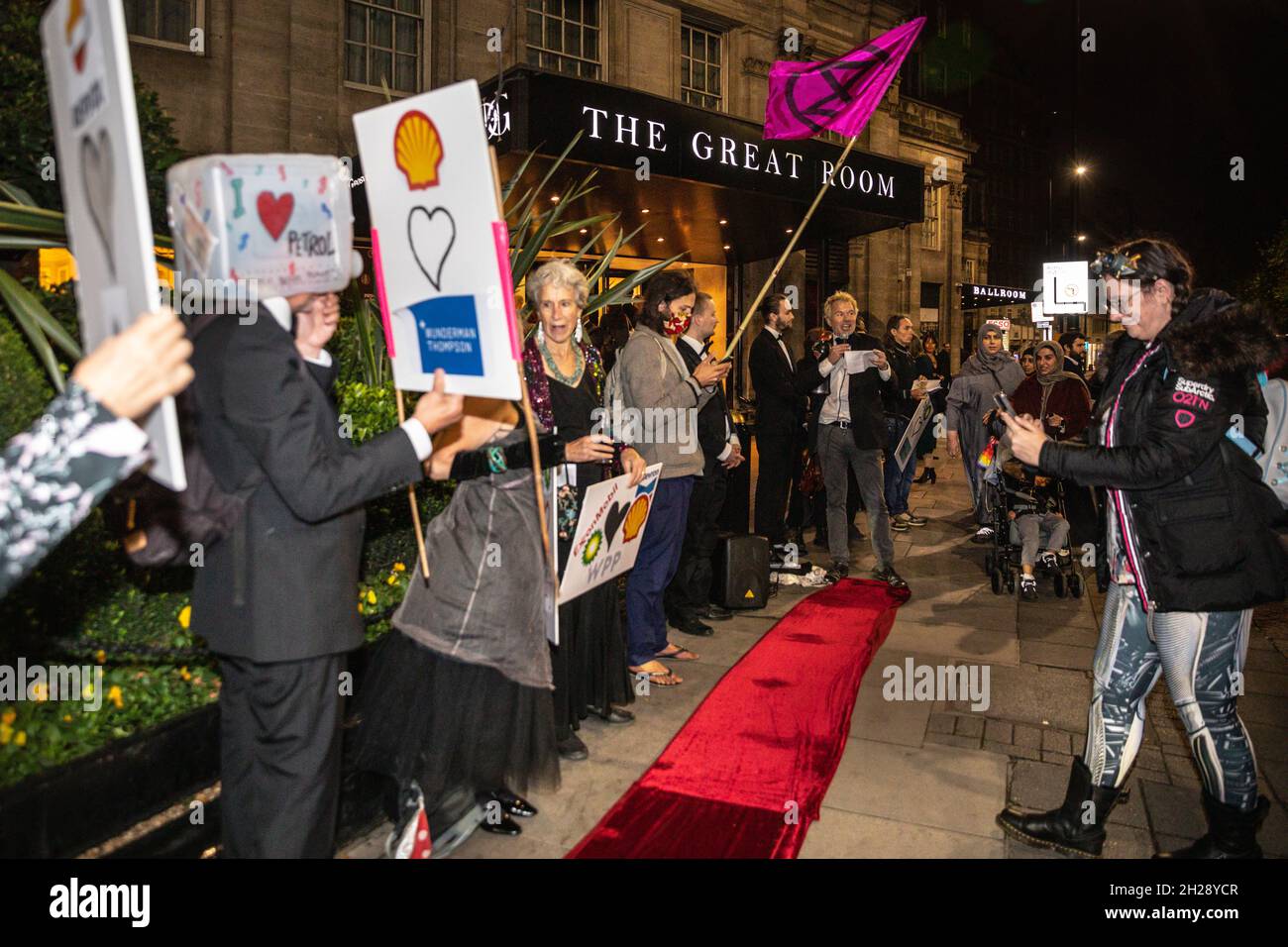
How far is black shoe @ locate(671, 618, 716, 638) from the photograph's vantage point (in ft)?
19.8

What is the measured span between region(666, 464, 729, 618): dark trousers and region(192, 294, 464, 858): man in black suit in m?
3.73

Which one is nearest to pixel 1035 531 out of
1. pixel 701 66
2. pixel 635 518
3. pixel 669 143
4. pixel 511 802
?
pixel 635 518

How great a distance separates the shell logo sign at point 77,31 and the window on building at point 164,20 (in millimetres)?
10474

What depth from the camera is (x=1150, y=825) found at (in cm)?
361

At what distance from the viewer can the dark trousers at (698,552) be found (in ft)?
20.3

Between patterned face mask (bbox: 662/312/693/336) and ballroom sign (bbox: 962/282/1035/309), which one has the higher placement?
ballroom sign (bbox: 962/282/1035/309)

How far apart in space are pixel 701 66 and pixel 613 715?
14.8 metres

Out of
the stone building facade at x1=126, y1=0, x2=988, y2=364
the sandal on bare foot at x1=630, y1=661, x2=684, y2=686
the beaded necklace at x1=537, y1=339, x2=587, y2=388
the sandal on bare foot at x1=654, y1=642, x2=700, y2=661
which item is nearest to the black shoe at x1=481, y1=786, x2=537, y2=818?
the sandal on bare foot at x1=630, y1=661, x2=684, y2=686

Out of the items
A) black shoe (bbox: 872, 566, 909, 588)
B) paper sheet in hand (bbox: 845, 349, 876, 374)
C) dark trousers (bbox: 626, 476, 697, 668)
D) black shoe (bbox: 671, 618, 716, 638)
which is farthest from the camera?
paper sheet in hand (bbox: 845, 349, 876, 374)

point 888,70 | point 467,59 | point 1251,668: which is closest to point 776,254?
point 467,59

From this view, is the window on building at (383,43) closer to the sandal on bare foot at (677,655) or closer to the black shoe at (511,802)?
the sandal on bare foot at (677,655)

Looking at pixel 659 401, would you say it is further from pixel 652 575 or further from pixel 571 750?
pixel 571 750

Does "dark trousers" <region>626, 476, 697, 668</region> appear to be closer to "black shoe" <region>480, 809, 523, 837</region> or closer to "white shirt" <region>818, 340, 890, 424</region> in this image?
"black shoe" <region>480, 809, 523, 837</region>

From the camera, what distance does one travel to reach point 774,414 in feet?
25.6
